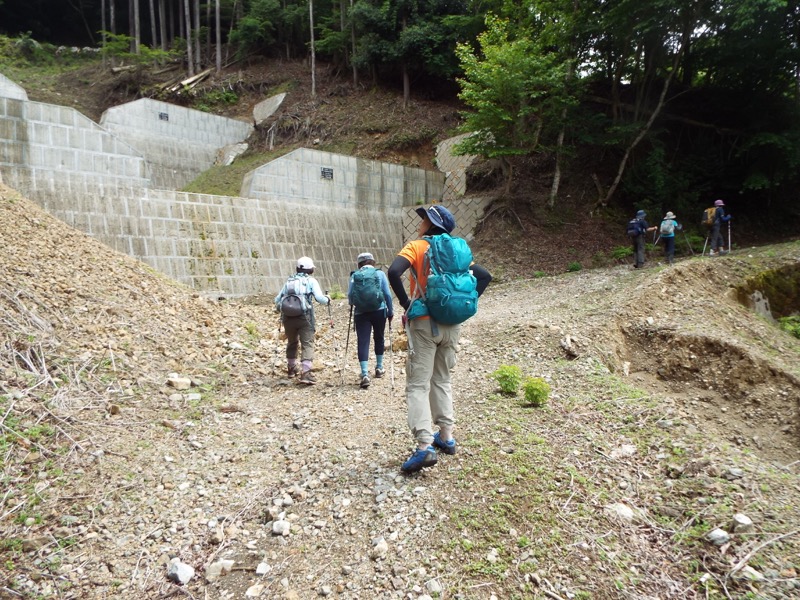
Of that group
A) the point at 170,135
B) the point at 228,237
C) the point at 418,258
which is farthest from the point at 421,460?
the point at 170,135

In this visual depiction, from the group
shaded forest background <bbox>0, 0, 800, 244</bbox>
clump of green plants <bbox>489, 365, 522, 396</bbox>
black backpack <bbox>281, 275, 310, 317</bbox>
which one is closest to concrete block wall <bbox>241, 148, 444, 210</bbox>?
shaded forest background <bbox>0, 0, 800, 244</bbox>

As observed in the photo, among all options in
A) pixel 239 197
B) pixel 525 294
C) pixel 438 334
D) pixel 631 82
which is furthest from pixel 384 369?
pixel 631 82

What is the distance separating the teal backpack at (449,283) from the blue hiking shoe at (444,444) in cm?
97

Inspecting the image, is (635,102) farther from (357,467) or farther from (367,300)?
(357,467)

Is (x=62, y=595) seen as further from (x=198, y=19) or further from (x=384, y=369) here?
(x=198, y=19)

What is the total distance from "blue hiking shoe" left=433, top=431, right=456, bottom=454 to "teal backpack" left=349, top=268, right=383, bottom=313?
87.9 inches

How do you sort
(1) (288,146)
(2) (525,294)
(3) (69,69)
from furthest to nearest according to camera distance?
(3) (69,69) → (1) (288,146) → (2) (525,294)

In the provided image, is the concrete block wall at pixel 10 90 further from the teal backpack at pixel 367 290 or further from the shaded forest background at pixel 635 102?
the teal backpack at pixel 367 290

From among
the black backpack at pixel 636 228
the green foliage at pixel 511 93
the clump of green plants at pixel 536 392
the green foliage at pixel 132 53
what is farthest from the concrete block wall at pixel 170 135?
the clump of green plants at pixel 536 392

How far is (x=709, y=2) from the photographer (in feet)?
40.8

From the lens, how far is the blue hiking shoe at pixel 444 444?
11.3 feet

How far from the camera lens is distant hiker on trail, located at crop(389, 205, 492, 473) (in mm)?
3057

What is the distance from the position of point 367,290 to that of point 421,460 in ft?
8.38

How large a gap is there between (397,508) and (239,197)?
37.9 ft
